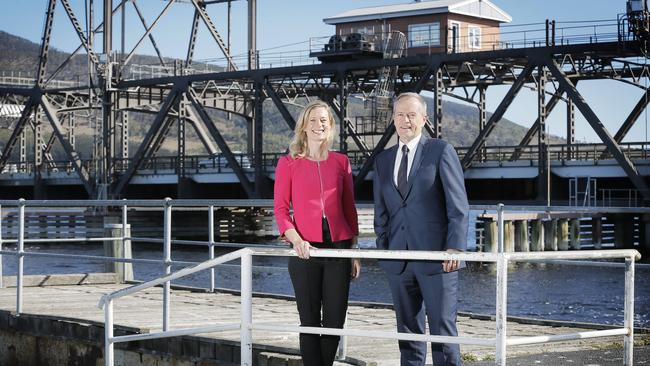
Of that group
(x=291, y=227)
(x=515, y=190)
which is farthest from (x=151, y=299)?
(x=515, y=190)

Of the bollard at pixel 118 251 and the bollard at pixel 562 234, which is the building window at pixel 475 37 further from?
the bollard at pixel 118 251

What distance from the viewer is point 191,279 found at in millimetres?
33094

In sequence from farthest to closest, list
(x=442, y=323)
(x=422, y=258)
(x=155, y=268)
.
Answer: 1. (x=155, y=268)
2. (x=442, y=323)
3. (x=422, y=258)

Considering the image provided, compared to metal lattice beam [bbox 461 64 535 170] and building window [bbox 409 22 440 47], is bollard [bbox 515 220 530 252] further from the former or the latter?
building window [bbox 409 22 440 47]

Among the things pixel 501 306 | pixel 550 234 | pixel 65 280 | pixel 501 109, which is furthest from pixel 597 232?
pixel 501 306

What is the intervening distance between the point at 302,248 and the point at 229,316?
4.59 metres

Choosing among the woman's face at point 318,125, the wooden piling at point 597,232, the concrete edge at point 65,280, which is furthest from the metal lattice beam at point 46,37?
the woman's face at point 318,125

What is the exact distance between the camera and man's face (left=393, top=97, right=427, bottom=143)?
639 centimetres

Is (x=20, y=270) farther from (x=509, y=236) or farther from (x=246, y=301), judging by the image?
(x=509, y=236)

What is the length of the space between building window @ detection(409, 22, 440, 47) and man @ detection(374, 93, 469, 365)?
5266 centimetres

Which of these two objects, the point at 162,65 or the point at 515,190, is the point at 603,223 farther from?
the point at 162,65

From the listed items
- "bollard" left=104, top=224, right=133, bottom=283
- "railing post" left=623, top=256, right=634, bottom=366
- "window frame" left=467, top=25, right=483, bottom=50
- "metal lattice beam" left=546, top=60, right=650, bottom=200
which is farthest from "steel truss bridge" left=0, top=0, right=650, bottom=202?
"railing post" left=623, top=256, right=634, bottom=366

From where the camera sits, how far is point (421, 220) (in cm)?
632

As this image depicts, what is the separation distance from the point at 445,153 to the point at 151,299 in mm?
7456
